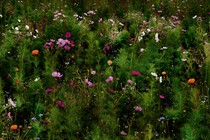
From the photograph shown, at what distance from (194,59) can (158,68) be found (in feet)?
1.43

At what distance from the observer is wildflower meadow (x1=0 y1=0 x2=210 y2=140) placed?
10.7ft

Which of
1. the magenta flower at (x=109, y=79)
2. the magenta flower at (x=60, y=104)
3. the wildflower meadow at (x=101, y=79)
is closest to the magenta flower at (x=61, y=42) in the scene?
the wildflower meadow at (x=101, y=79)

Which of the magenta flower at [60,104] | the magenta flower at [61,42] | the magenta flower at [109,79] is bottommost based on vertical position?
the magenta flower at [60,104]

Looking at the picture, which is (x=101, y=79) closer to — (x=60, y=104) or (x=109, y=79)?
(x=109, y=79)

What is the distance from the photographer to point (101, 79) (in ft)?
13.4

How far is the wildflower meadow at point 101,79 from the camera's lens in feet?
10.7

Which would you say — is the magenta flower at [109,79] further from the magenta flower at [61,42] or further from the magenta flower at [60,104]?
the magenta flower at [61,42]

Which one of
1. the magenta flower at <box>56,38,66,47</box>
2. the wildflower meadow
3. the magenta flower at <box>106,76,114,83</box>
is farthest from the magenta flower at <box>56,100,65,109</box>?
the magenta flower at <box>56,38,66,47</box>

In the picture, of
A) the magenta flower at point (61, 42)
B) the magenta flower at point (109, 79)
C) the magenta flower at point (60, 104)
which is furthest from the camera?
the magenta flower at point (61, 42)

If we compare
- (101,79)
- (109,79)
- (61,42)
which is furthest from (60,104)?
(61,42)

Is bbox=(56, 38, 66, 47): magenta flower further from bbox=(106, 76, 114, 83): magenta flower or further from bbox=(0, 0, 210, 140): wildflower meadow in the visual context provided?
bbox=(106, 76, 114, 83): magenta flower

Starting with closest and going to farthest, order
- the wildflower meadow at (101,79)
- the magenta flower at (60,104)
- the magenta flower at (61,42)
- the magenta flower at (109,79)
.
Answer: the wildflower meadow at (101,79), the magenta flower at (60,104), the magenta flower at (109,79), the magenta flower at (61,42)

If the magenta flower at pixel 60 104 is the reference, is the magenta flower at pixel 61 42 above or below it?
above

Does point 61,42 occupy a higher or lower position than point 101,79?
higher
